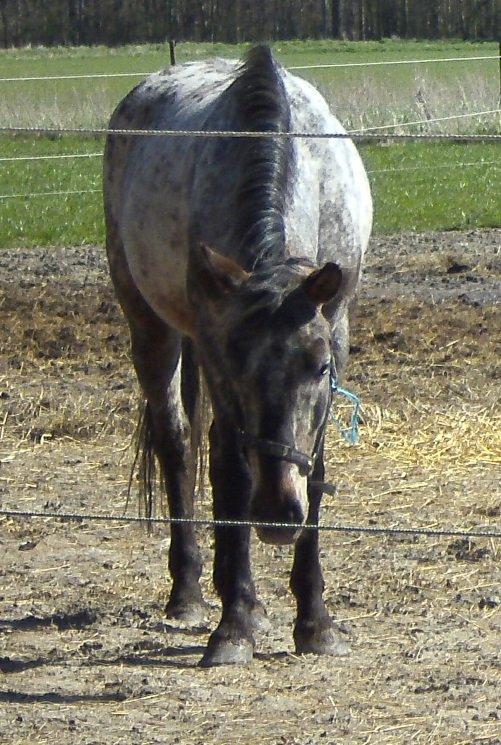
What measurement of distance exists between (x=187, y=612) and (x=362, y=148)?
12651 millimetres

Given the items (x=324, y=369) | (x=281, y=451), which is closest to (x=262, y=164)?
(x=324, y=369)

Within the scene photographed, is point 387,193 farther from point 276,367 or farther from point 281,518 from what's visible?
point 281,518

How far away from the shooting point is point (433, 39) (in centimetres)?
3186

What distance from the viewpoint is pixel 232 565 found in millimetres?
4359

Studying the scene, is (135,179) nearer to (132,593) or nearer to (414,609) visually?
(132,593)

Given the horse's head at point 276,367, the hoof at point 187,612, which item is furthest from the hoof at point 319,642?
the horse's head at point 276,367

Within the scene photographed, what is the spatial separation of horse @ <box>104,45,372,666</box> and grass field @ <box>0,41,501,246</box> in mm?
6511

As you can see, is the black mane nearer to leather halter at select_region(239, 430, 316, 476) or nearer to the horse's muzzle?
leather halter at select_region(239, 430, 316, 476)

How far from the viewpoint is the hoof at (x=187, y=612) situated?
477 centimetres

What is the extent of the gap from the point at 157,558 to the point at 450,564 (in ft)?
3.94

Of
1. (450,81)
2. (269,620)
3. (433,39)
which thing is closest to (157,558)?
(269,620)

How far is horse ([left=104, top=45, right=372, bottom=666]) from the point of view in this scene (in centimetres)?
367

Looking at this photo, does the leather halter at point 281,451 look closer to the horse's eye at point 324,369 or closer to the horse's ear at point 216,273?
the horse's eye at point 324,369

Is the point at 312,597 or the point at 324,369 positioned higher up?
the point at 324,369
